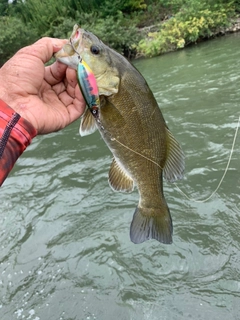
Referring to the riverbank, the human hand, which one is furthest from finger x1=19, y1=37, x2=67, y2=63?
the riverbank

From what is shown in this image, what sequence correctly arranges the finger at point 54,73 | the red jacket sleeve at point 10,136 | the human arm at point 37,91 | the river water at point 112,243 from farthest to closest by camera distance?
the river water at point 112,243
the finger at point 54,73
the human arm at point 37,91
the red jacket sleeve at point 10,136

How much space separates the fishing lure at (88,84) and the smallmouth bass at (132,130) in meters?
0.07

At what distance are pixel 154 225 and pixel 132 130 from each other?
0.69m

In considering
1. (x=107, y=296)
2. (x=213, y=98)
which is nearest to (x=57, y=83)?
(x=107, y=296)

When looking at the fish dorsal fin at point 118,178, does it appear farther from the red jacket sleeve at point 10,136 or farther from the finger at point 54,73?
the finger at point 54,73

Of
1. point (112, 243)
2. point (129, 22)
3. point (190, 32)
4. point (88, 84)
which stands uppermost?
point (88, 84)

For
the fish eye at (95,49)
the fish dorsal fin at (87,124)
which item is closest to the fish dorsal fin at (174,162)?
the fish dorsal fin at (87,124)

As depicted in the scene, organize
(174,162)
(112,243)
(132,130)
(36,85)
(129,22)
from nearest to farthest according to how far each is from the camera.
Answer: (132,130)
(174,162)
(36,85)
(112,243)
(129,22)

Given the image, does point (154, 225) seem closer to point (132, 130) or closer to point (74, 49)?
point (132, 130)

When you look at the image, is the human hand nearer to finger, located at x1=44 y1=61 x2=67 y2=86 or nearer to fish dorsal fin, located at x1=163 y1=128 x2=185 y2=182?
finger, located at x1=44 y1=61 x2=67 y2=86

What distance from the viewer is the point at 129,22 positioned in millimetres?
24172

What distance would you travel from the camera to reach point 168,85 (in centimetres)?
1056

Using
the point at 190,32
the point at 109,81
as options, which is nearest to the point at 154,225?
the point at 109,81

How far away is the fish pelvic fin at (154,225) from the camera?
85.3 inches
